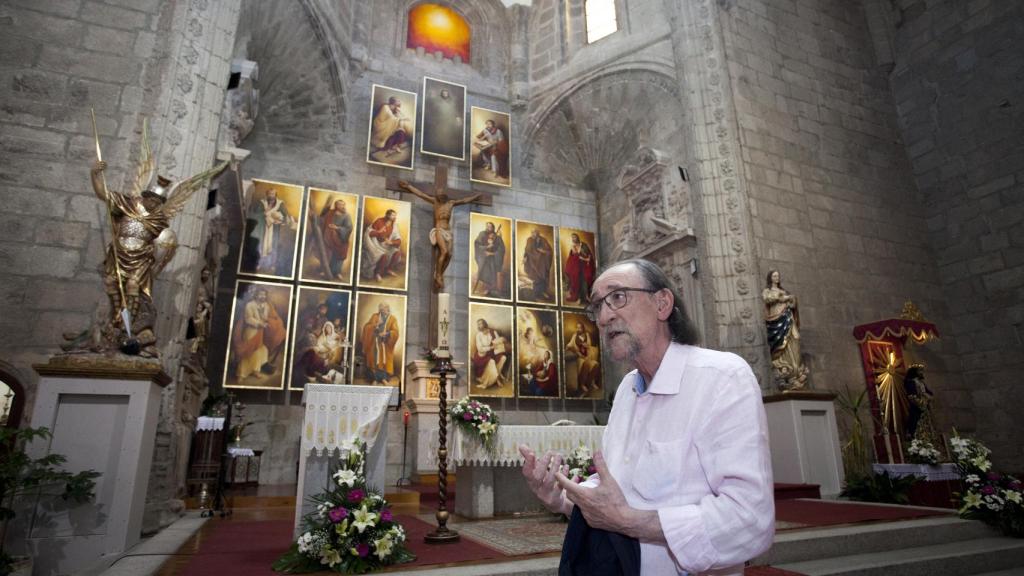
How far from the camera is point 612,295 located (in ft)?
5.92

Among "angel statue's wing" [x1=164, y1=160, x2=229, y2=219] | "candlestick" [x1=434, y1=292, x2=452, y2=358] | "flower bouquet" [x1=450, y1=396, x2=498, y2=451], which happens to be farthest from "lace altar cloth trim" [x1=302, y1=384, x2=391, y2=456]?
"candlestick" [x1=434, y1=292, x2=452, y2=358]

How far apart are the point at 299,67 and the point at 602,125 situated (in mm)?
6898

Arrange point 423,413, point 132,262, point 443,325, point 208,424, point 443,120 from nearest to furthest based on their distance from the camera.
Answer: point 132,262, point 208,424, point 423,413, point 443,325, point 443,120

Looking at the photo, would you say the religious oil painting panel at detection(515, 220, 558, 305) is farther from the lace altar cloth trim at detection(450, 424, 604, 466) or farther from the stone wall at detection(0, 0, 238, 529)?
the stone wall at detection(0, 0, 238, 529)

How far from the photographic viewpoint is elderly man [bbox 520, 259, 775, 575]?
132 cm

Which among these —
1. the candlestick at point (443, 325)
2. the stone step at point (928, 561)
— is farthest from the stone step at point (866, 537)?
the candlestick at point (443, 325)

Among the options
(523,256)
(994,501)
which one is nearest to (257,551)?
(994,501)

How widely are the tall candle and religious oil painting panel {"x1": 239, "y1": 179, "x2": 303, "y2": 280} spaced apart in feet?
9.62

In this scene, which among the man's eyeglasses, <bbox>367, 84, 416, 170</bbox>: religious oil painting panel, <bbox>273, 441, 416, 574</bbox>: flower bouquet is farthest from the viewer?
<bbox>367, 84, 416, 170</bbox>: religious oil painting panel

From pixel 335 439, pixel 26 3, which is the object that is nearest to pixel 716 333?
pixel 335 439

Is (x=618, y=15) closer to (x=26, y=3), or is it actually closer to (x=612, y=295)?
(x=26, y=3)

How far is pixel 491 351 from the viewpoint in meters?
11.7

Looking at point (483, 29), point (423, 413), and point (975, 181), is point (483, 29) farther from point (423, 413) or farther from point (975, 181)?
point (975, 181)

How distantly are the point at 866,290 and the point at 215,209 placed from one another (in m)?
10.8
